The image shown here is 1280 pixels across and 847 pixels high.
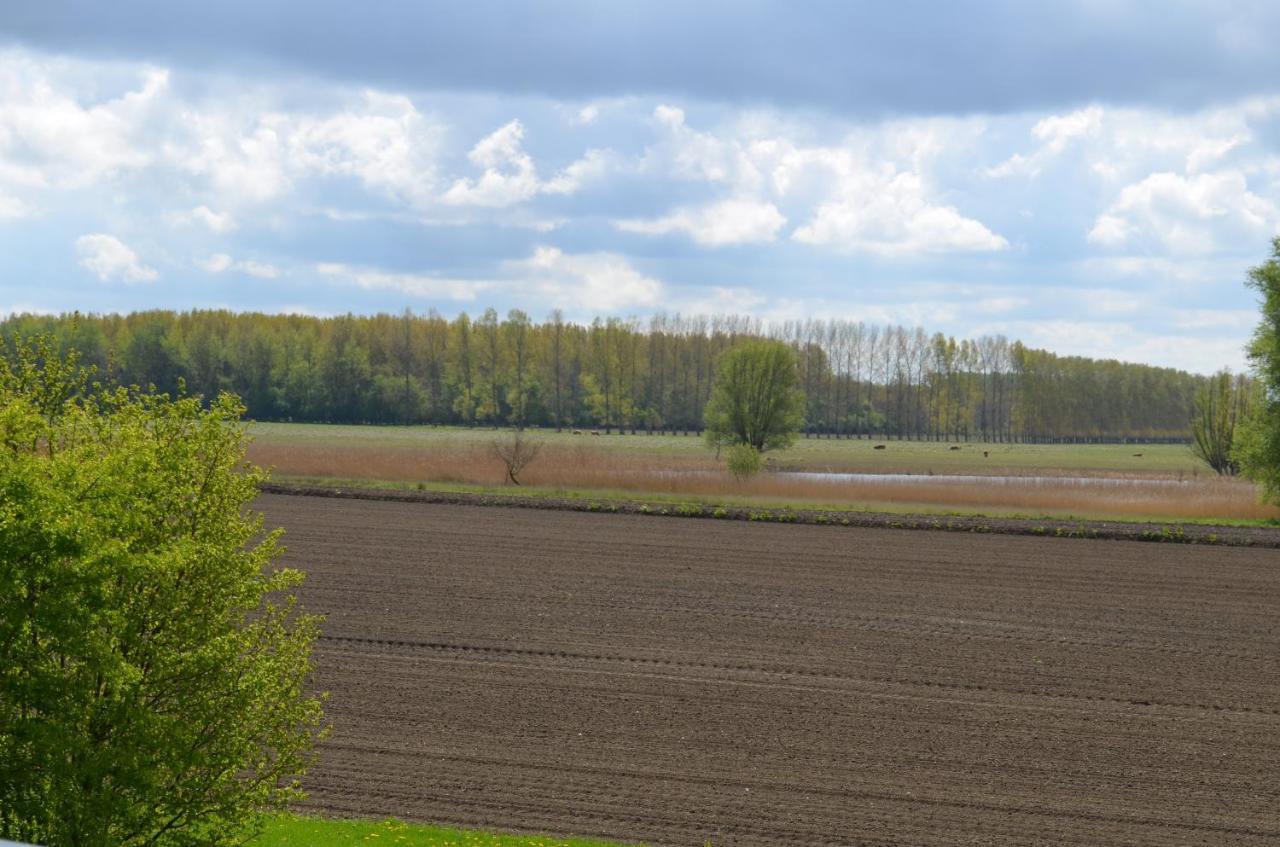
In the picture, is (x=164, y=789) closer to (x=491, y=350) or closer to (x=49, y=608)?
(x=49, y=608)

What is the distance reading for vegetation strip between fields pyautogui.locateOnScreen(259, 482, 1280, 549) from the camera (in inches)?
1435

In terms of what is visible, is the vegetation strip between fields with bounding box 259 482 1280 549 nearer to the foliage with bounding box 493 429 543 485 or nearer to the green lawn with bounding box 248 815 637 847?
the foliage with bounding box 493 429 543 485

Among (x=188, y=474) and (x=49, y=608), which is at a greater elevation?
(x=188, y=474)

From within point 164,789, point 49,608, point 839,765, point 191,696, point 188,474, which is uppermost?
point 188,474

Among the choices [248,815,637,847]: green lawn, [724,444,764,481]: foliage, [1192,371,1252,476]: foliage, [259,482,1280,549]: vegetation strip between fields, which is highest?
[1192,371,1252,476]: foliage

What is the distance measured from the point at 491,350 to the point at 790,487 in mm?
105227

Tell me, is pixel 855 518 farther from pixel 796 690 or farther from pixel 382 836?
pixel 382 836

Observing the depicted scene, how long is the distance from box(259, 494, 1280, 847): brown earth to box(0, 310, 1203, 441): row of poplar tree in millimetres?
96297

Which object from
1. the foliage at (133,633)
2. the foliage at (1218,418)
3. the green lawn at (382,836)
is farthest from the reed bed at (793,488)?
the foliage at (133,633)

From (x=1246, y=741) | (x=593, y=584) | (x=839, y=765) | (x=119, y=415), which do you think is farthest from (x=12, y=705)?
(x=593, y=584)

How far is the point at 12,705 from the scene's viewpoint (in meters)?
8.84

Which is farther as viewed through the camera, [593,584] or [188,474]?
[593,584]

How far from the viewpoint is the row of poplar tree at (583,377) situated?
130m

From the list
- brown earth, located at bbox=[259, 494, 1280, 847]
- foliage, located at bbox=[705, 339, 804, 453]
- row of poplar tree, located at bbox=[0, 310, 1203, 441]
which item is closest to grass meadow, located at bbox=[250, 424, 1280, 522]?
foliage, located at bbox=[705, 339, 804, 453]
